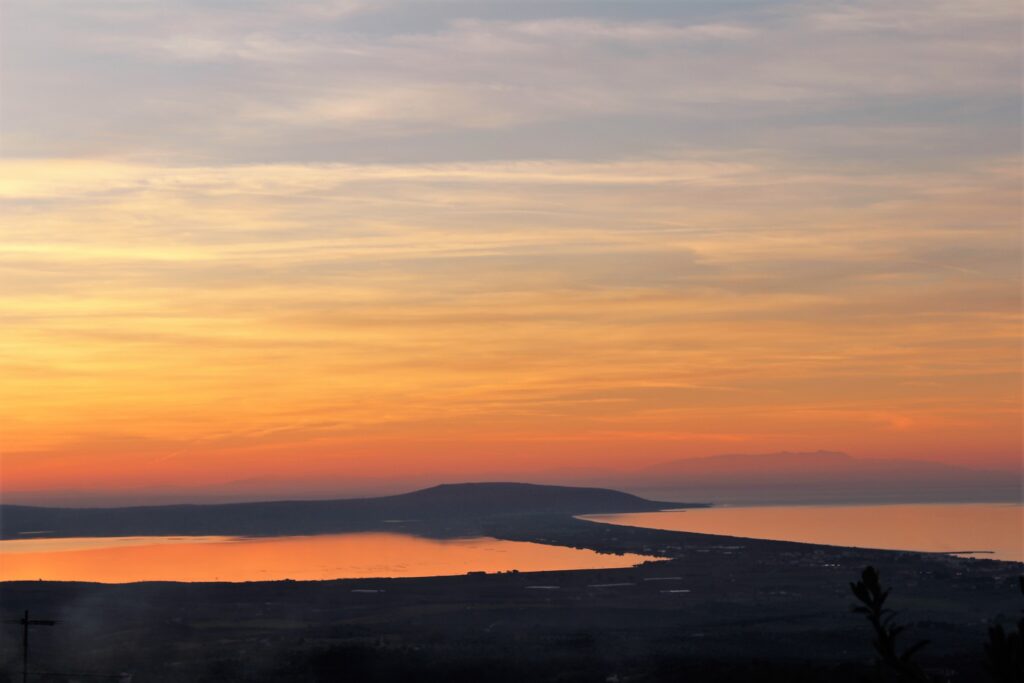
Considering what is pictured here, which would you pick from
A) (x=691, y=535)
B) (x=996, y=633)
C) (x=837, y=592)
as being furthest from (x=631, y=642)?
(x=691, y=535)

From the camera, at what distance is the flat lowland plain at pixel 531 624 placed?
55562mm

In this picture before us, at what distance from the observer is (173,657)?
6012 cm

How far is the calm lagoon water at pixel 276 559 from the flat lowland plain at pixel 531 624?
38.7 feet

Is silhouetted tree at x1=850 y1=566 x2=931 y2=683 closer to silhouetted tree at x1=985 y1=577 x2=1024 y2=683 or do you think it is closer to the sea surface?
silhouetted tree at x1=985 y1=577 x2=1024 y2=683

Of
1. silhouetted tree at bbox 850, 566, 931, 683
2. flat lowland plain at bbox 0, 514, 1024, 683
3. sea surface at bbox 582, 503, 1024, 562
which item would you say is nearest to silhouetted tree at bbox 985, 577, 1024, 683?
silhouetted tree at bbox 850, 566, 931, 683

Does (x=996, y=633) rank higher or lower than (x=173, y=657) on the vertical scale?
higher

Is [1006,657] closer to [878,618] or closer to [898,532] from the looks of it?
[878,618]

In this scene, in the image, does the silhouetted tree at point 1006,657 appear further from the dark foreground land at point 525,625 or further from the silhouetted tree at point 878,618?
the dark foreground land at point 525,625

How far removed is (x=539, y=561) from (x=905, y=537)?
5092 centimetres

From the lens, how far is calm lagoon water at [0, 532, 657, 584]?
10869 centimetres

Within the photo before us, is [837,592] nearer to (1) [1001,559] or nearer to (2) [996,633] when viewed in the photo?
(1) [1001,559]

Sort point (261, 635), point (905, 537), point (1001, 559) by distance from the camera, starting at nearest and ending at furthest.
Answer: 1. point (261, 635)
2. point (1001, 559)
3. point (905, 537)

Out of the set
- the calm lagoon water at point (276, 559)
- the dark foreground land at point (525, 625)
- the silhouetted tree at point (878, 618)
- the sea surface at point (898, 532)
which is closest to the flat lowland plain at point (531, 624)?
the dark foreground land at point (525, 625)

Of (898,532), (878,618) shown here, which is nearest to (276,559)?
(898,532)
